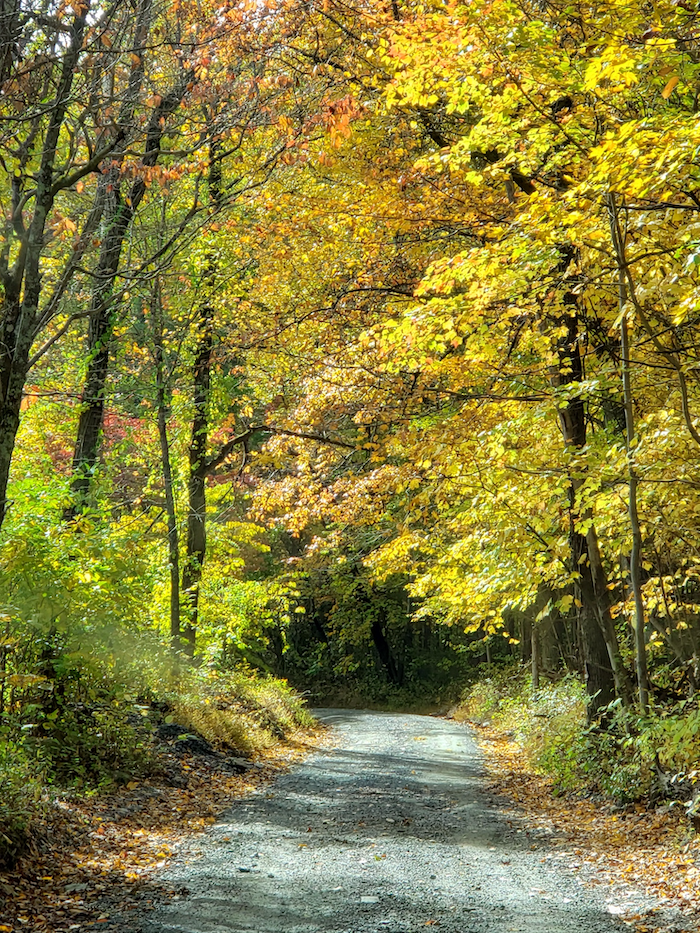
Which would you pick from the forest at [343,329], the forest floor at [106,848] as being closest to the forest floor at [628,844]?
the forest at [343,329]

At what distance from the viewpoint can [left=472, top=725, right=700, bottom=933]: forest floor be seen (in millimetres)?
5597

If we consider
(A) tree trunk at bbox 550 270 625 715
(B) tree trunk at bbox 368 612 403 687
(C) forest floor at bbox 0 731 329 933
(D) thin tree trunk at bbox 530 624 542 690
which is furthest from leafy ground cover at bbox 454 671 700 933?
(B) tree trunk at bbox 368 612 403 687

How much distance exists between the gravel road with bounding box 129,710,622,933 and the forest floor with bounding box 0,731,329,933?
0.26 m

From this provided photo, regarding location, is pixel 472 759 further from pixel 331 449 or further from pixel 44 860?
pixel 44 860

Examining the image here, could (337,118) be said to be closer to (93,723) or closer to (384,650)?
(93,723)

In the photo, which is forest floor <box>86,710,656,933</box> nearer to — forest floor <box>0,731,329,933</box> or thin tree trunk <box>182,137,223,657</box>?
forest floor <box>0,731,329,933</box>

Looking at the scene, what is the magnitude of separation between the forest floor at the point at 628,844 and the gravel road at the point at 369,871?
25 cm

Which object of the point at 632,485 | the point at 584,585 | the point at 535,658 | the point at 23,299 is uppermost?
the point at 23,299

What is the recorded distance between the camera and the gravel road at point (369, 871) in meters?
5.20

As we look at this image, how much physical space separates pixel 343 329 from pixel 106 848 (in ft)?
32.5

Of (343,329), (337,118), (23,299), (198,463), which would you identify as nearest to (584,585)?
→ (337,118)

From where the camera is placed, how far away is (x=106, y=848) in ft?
21.6

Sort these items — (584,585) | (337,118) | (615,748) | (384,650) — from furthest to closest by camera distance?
(384,650) < (584,585) < (615,748) < (337,118)

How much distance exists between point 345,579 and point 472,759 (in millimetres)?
18617
